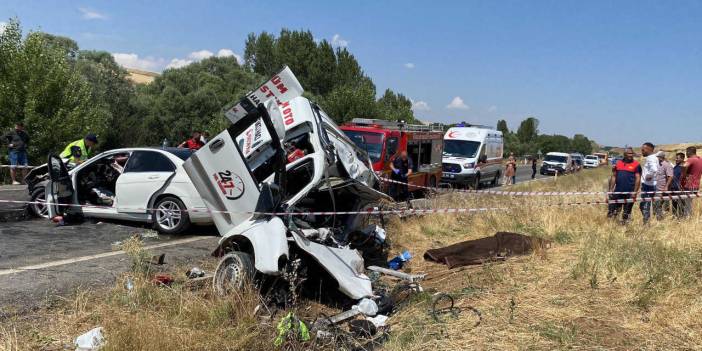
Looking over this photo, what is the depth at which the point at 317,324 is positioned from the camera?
15.2 feet

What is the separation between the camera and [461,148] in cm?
2094

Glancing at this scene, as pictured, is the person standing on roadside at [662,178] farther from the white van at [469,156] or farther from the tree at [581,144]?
the tree at [581,144]

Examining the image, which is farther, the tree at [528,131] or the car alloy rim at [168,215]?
the tree at [528,131]

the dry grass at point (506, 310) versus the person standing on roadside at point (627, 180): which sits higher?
the person standing on roadside at point (627, 180)

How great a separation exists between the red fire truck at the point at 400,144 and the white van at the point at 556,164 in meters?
22.9

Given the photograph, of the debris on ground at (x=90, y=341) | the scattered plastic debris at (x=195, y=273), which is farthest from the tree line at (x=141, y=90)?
the debris on ground at (x=90, y=341)

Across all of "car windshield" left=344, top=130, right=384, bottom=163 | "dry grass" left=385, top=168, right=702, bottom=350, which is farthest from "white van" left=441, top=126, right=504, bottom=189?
"dry grass" left=385, top=168, right=702, bottom=350

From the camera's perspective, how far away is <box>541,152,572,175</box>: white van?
125 ft

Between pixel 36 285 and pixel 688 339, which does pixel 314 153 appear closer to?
pixel 36 285

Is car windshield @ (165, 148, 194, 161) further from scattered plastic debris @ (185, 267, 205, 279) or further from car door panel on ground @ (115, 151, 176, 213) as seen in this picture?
scattered plastic debris @ (185, 267, 205, 279)

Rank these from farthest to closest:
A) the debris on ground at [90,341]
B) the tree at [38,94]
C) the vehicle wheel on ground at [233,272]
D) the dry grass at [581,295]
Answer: the tree at [38,94] → the vehicle wheel on ground at [233,272] → the dry grass at [581,295] → the debris on ground at [90,341]

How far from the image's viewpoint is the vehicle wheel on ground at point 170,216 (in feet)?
27.9

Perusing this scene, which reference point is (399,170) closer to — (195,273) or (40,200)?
(40,200)

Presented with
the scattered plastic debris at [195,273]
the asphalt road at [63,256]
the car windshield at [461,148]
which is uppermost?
the car windshield at [461,148]
